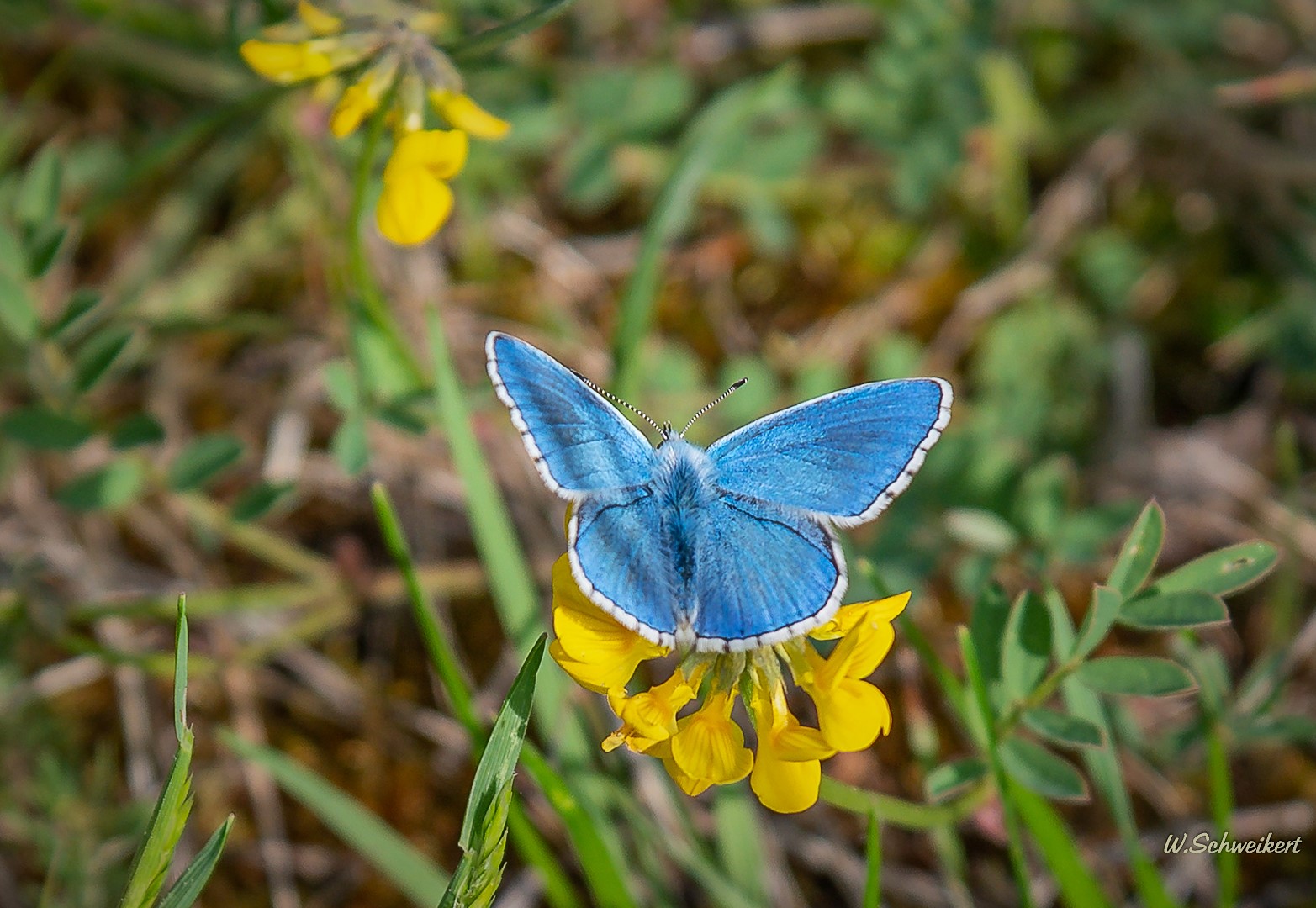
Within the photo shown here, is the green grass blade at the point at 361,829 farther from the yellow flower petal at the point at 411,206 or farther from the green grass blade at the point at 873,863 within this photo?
the yellow flower petal at the point at 411,206

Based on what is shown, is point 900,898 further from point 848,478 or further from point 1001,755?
point 848,478

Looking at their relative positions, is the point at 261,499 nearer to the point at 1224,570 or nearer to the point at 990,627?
the point at 990,627

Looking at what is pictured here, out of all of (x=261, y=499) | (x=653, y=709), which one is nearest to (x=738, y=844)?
(x=653, y=709)

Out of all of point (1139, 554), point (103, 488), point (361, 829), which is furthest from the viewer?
point (103, 488)

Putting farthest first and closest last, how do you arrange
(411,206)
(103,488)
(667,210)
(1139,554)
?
(667,210)
(103,488)
(411,206)
(1139,554)

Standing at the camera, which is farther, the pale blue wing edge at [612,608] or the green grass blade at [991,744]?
the green grass blade at [991,744]
